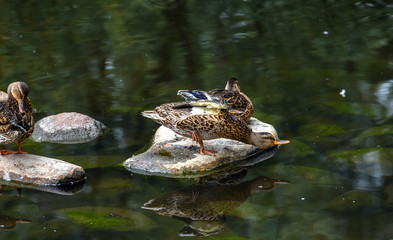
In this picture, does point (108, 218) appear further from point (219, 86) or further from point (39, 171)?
point (219, 86)

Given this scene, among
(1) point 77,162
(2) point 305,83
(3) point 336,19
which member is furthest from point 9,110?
(3) point 336,19

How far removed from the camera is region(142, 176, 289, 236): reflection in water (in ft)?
18.5

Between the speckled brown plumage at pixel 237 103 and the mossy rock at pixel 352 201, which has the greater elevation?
the speckled brown plumage at pixel 237 103

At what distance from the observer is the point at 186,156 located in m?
7.00

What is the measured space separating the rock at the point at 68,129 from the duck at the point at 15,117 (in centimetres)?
100

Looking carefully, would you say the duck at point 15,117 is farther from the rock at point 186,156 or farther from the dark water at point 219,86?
the rock at point 186,156

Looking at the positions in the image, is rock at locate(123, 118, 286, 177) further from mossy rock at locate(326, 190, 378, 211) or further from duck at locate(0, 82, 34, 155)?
mossy rock at locate(326, 190, 378, 211)

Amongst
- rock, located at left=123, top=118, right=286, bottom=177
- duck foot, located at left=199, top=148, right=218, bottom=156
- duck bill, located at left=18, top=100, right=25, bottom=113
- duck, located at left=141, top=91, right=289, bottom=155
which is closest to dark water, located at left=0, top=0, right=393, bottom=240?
rock, located at left=123, top=118, right=286, bottom=177

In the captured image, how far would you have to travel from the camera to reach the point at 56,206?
6.06 m

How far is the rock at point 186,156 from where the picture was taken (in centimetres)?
679

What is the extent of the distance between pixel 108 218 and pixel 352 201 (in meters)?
2.44

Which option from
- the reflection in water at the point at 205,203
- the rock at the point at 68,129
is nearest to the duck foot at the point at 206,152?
the reflection in water at the point at 205,203

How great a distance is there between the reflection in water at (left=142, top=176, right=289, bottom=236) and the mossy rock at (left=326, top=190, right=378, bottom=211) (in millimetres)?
677

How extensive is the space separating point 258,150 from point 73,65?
458 centimetres
